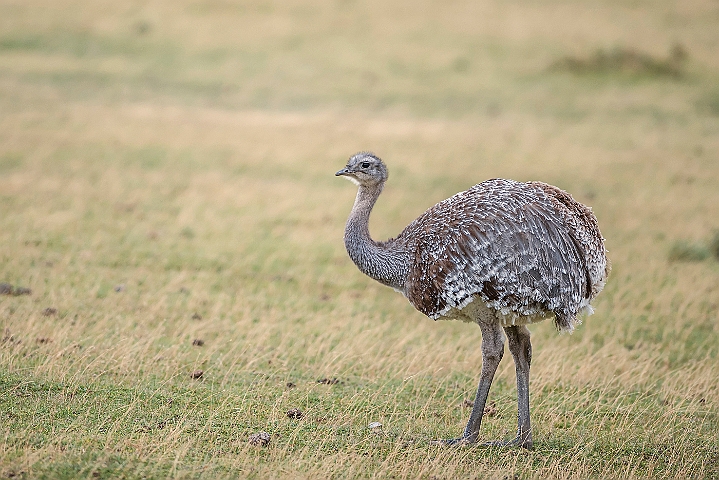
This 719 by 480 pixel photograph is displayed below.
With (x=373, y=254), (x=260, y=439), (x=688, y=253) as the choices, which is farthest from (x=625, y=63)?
(x=260, y=439)

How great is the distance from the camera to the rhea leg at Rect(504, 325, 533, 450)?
7.55 meters

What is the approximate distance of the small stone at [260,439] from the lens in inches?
279

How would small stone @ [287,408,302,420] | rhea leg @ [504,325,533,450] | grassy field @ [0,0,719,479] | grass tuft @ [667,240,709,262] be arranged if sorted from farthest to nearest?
grass tuft @ [667,240,709,262] < small stone @ [287,408,302,420] < rhea leg @ [504,325,533,450] < grassy field @ [0,0,719,479]

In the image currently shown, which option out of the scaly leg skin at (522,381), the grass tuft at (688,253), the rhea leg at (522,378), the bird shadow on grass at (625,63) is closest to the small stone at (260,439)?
the scaly leg skin at (522,381)

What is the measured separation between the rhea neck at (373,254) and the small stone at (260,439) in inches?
67.6

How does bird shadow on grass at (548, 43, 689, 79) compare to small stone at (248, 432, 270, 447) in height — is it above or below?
above

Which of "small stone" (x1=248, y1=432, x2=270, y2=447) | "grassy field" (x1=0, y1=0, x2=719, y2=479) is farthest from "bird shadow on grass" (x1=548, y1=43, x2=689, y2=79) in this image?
"small stone" (x1=248, y1=432, x2=270, y2=447)

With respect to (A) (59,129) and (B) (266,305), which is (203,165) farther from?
(B) (266,305)

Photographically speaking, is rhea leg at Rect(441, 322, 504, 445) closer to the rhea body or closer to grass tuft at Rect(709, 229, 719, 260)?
the rhea body

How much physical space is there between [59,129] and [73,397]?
1479cm

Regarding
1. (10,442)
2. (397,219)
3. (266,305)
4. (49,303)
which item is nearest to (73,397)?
(10,442)

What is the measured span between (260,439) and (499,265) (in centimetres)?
238

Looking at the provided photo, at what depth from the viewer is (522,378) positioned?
7684mm

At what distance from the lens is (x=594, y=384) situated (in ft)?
30.2
